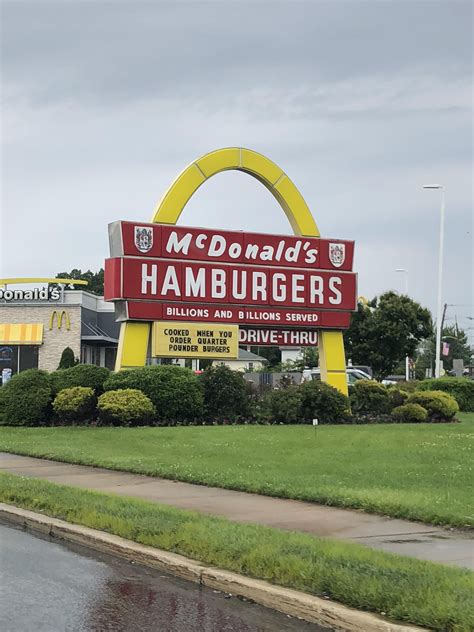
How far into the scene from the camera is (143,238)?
25.8 m

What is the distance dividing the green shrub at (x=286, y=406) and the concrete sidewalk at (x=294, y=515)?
37.9 feet

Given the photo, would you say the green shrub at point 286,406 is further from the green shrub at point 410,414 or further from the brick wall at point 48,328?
the brick wall at point 48,328

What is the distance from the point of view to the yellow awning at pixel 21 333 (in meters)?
50.6

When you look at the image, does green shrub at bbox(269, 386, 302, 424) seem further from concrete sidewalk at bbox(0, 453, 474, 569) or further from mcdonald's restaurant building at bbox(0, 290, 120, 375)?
mcdonald's restaurant building at bbox(0, 290, 120, 375)

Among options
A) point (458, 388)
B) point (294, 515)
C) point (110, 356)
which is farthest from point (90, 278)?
point (294, 515)

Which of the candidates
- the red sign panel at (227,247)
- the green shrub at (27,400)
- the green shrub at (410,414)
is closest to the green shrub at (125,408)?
the green shrub at (27,400)

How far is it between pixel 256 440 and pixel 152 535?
10.9m

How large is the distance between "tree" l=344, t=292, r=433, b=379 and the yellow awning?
19.6 meters

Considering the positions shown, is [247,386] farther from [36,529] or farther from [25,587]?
[25,587]

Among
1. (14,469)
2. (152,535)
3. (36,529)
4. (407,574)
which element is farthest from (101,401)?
(407,574)

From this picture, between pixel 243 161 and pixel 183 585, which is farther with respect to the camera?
pixel 243 161

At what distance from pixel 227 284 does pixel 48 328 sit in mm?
26553

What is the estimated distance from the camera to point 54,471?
1484 centimetres

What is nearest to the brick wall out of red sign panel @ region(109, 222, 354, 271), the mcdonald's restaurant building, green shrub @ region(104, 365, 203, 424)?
the mcdonald's restaurant building
